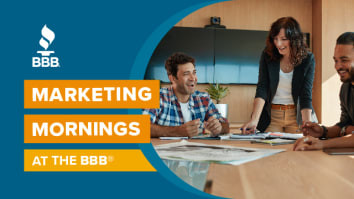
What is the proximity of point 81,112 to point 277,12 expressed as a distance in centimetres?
492

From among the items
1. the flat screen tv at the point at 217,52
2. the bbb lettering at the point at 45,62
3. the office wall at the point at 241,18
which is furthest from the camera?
the office wall at the point at 241,18

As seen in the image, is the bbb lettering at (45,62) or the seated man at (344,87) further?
the seated man at (344,87)

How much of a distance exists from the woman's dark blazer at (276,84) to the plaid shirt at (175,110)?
0.91 feet

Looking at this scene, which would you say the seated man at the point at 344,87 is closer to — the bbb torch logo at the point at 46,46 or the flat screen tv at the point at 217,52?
the bbb torch logo at the point at 46,46

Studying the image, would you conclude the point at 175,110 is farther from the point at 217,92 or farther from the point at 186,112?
the point at 217,92

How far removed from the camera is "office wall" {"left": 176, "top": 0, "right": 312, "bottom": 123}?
494 centimetres

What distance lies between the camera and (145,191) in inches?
24.5

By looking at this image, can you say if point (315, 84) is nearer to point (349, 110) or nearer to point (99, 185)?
point (349, 110)

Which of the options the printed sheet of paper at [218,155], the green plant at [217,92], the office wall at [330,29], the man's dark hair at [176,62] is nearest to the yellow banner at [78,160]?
the printed sheet of paper at [218,155]

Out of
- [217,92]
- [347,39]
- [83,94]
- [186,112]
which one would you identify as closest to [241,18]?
[217,92]

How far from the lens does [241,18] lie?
16.3ft

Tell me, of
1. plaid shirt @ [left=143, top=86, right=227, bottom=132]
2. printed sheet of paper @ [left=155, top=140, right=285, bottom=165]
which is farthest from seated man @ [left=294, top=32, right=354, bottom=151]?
plaid shirt @ [left=143, top=86, right=227, bottom=132]

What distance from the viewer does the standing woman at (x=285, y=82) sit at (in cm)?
207

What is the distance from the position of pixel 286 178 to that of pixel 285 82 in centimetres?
143
